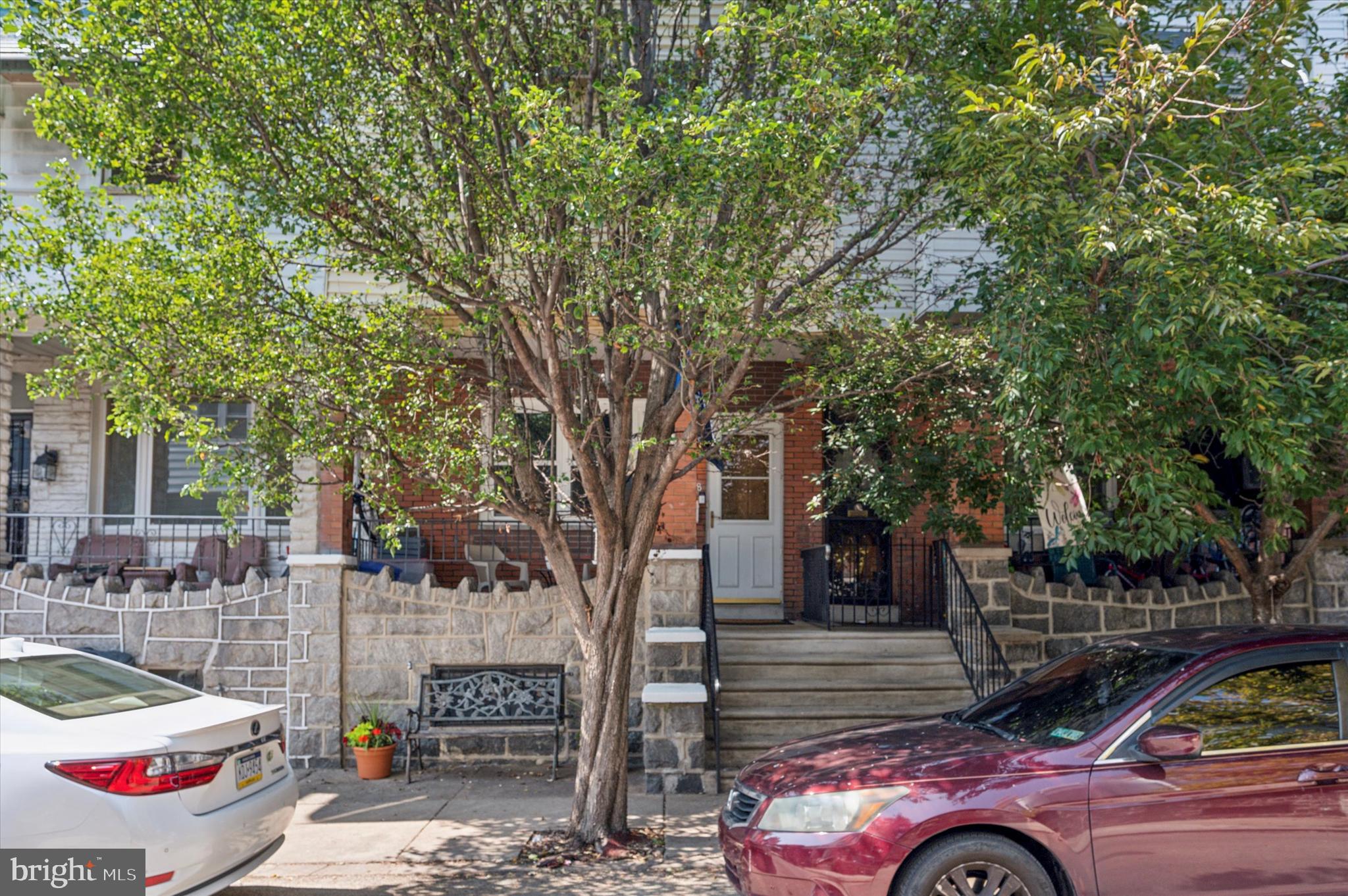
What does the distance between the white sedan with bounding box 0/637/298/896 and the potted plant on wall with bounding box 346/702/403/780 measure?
11.0 ft

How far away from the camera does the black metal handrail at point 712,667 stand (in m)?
8.51

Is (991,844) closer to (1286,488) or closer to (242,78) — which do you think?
(1286,488)

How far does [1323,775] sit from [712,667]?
4.85 meters

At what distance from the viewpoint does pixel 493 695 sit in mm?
9430

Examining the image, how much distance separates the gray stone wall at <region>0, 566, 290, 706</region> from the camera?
9766 mm

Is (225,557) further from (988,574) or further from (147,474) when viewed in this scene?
(988,574)

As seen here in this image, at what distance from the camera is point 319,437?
294 inches

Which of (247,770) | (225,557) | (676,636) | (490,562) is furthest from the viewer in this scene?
(225,557)

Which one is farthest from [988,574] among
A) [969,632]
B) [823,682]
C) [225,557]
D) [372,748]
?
[225,557]

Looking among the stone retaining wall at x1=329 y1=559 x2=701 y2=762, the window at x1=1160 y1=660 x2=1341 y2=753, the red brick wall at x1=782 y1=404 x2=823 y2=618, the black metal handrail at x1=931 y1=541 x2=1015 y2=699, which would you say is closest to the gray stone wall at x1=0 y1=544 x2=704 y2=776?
the stone retaining wall at x1=329 y1=559 x2=701 y2=762

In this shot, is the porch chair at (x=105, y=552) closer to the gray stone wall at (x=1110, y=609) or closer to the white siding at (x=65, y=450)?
the white siding at (x=65, y=450)

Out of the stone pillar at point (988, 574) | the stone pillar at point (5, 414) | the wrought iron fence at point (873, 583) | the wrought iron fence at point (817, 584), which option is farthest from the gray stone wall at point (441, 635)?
the stone pillar at point (5, 414)

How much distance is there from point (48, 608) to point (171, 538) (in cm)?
264

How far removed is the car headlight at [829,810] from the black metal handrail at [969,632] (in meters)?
4.43
